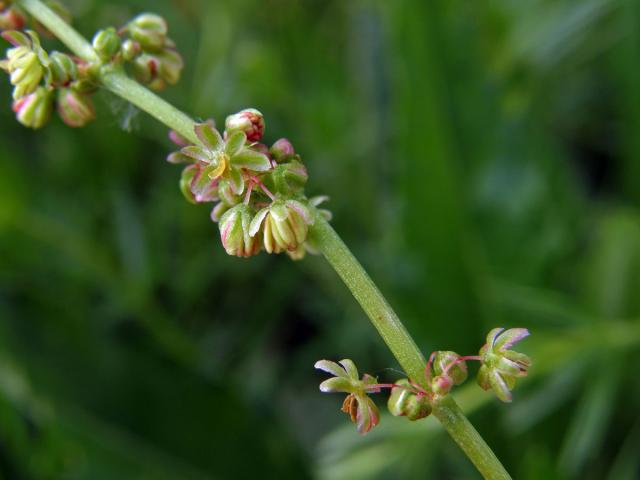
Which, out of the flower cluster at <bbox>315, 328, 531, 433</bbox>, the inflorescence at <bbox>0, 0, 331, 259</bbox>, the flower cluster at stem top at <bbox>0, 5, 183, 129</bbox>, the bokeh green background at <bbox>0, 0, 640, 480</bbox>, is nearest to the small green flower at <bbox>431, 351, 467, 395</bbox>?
the flower cluster at <bbox>315, 328, 531, 433</bbox>

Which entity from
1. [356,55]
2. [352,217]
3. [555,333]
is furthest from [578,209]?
[356,55]

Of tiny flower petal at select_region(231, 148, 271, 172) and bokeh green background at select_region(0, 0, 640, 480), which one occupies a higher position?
bokeh green background at select_region(0, 0, 640, 480)

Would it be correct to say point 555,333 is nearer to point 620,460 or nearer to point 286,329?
point 620,460

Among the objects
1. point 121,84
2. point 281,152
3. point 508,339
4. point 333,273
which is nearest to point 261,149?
point 281,152

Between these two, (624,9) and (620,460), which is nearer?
(620,460)

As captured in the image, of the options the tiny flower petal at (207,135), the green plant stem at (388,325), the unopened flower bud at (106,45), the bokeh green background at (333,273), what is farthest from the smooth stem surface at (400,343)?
the bokeh green background at (333,273)

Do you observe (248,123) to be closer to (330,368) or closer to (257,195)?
(257,195)

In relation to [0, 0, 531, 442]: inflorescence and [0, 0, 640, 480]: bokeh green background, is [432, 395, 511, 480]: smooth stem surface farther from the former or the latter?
[0, 0, 640, 480]: bokeh green background
